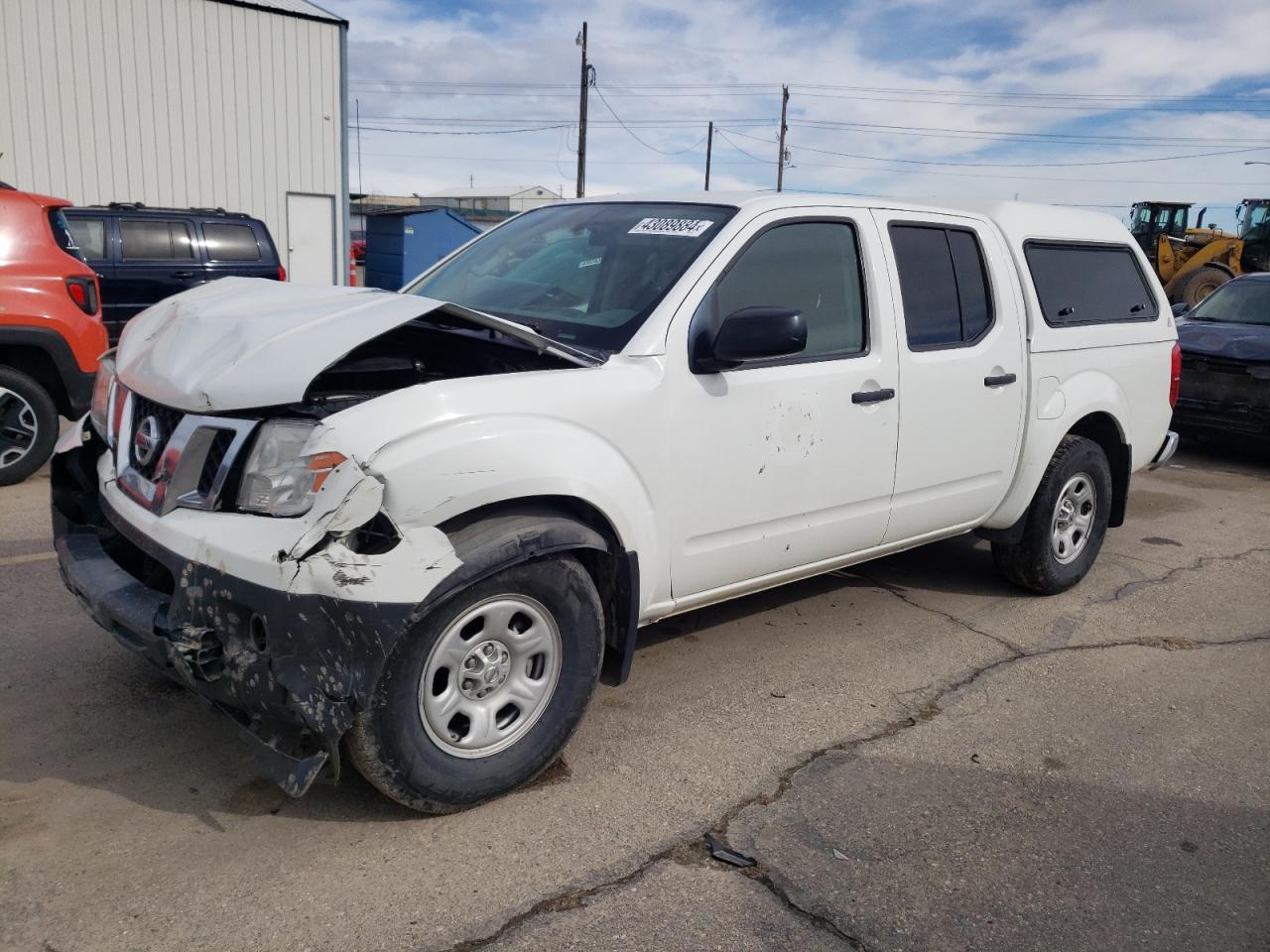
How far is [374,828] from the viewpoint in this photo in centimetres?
298

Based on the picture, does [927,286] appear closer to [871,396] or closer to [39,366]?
[871,396]

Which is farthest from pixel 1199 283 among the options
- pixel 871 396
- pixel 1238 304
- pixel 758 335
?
Result: pixel 758 335

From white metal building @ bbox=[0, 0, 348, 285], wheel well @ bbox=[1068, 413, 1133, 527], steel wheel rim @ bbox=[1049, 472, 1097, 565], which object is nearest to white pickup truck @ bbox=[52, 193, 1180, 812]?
steel wheel rim @ bbox=[1049, 472, 1097, 565]

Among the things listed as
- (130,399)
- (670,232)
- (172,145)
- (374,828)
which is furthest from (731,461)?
(172,145)

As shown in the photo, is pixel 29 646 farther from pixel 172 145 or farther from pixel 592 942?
pixel 172 145

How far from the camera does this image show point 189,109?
19562mm

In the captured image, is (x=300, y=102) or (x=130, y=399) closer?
(x=130, y=399)

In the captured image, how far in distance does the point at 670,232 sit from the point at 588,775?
1.97 m

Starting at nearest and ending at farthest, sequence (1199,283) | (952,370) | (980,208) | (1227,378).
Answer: (952,370), (980,208), (1227,378), (1199,283)

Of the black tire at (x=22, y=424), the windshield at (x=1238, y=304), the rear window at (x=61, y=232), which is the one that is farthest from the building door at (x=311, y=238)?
the windshield at (x=1238, y=304)

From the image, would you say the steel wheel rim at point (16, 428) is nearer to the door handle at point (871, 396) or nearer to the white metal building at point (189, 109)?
Answer: the door handle at point (871, 396)

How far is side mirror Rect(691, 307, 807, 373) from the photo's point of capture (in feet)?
11.0

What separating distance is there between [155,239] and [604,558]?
34.9 ft

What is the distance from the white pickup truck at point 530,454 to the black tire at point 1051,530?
57 millimetres
